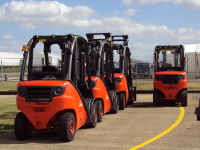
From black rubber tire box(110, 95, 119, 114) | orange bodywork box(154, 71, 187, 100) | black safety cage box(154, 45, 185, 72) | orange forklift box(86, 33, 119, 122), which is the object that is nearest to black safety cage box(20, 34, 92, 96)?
orange forklift box(86, 33, 119, 122)

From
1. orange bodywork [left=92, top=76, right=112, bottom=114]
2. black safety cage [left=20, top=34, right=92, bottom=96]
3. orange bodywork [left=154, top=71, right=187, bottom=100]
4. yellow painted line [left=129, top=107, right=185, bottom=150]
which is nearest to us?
yellow painted line [left=129, top=107, right=185, bottom=150]

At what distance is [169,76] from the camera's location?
1619 centimetres

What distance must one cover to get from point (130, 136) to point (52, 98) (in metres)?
2.19

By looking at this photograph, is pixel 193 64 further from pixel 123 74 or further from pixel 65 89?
pixel 65 89

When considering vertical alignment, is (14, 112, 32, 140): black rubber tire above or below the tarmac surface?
above

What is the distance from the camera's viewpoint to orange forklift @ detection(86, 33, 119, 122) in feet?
39.8

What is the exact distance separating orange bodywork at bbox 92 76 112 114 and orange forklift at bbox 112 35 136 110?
2.26 m

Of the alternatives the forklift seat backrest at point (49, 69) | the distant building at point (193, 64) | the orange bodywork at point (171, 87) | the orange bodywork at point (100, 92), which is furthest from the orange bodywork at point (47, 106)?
the distant building at point (193, 64)

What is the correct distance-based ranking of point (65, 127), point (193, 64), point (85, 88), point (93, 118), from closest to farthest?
point (65, 127) < point (93, 118) < point (85, 88) < point (193, 64)

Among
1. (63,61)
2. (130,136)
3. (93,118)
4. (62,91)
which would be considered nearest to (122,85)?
(93,118)

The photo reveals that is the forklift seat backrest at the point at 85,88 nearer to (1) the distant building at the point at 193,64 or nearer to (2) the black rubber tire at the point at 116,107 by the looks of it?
(2) the black rubber tire at the point at 116,107

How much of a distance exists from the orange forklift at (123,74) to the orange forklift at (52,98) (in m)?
4.66

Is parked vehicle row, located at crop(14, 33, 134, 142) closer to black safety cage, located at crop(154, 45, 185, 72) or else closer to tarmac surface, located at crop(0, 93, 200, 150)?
tarmac surface, located at crop(0, 93, 200, 150)

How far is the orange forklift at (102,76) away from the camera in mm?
12125
